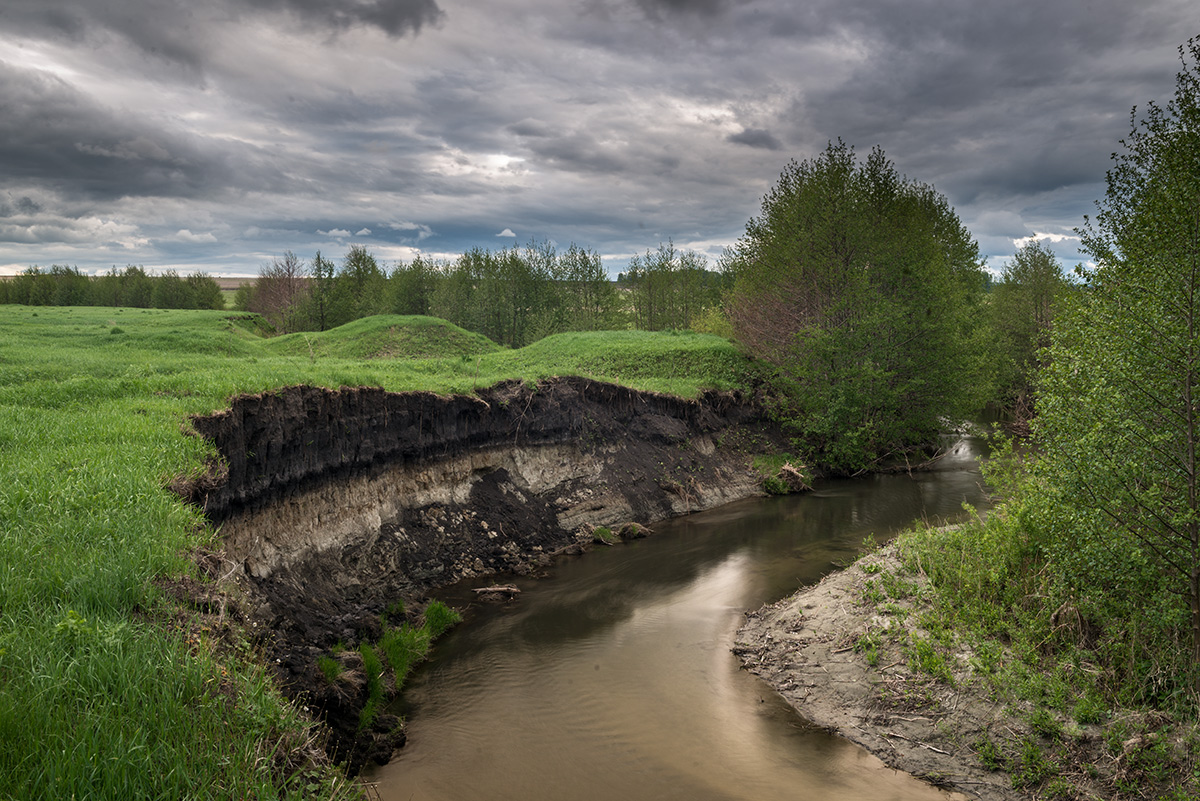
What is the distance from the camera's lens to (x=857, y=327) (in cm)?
2853

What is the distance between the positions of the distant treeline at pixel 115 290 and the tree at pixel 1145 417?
98.9 metres

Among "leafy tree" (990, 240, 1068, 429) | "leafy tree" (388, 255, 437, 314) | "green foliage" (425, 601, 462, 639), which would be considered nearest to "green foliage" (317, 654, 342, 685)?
"green foliage" (425, 601, 462, 639)

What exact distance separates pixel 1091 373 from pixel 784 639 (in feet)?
22.9

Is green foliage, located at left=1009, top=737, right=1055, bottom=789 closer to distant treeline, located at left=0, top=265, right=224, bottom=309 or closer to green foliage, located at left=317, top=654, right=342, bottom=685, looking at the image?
green foliage, located at left=317, top=654, right=342, bottom=685

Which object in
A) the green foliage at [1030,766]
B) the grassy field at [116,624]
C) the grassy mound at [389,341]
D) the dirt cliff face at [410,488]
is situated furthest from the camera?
the grassy mound at [389,341]

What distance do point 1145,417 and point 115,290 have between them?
115 meters

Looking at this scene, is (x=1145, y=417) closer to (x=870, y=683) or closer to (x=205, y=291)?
(x=870, y=683)

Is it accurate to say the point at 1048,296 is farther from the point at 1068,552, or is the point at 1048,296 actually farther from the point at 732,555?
the point at 1068,552

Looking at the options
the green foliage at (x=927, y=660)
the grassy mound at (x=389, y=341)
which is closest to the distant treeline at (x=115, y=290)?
the grassy mound at (x=389, y=341)

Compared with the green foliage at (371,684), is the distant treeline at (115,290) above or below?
above

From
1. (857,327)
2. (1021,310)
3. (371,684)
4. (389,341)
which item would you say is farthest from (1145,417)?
(1021,310)

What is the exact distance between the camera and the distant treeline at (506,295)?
63281 mm

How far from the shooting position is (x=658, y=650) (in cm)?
1323

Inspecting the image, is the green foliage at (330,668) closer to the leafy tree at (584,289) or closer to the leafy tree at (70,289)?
the leafy tree at (584,289)
